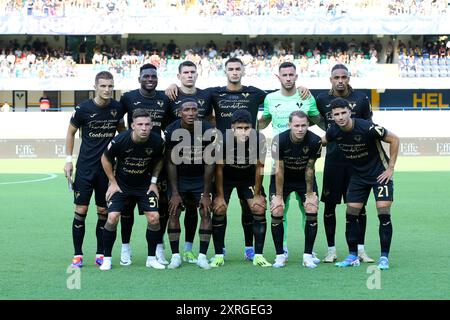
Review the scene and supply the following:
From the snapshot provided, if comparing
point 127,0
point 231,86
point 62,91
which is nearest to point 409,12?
point 127,0

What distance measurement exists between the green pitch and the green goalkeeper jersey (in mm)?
1674

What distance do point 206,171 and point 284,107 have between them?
4.62ft

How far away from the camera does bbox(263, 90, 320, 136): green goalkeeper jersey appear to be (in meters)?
10.8

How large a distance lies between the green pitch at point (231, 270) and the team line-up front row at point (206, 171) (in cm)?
35

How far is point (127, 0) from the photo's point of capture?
4331cm

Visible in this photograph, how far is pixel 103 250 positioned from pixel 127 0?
34.3 metres

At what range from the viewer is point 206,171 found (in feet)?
33.0

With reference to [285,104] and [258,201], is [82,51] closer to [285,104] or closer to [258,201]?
[285,104]

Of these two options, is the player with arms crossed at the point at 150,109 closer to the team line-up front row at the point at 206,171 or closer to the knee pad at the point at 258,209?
the team line-up front row at the point at 206,171

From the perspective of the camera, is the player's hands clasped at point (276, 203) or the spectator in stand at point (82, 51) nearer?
the player's hands clasped at point (276, 203)

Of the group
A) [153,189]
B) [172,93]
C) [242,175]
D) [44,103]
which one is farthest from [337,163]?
[44,103]

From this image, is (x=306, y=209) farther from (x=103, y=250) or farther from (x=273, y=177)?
(x=103, y=250)

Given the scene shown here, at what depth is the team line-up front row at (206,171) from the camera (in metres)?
9.90

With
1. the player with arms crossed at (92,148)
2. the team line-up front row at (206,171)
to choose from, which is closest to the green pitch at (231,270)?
the team line-up front row at (206,171)
